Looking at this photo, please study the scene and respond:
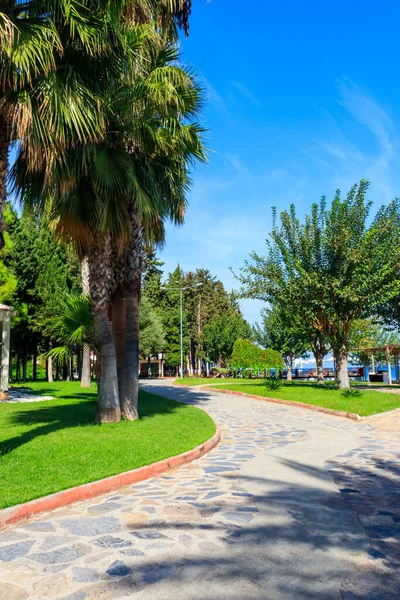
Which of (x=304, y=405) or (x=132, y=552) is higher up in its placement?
(x=132, y=552)

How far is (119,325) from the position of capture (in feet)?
40.8

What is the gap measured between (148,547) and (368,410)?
13074 millimetres

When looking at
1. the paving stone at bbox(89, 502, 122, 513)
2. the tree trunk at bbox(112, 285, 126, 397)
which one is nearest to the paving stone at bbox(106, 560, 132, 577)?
the paving stone at bbox(89, 502, 122, 513)

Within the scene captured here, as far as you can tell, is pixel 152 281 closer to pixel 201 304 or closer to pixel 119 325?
pixel 201 304

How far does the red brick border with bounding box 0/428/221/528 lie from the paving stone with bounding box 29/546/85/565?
1.08 meters

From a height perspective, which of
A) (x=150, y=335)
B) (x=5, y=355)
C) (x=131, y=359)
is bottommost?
(x=131, y=359)

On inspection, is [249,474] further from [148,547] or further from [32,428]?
[32,428]

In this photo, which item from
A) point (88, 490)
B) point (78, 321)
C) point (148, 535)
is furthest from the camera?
point (78, 321)

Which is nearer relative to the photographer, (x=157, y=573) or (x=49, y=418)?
(x=157, y=573)

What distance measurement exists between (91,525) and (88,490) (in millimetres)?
1204

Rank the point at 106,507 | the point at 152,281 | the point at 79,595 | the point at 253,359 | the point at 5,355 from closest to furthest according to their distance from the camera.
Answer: the point at 79,595 → the point at 106,507 → the point at 5,355 → the point at 253,359 → the point at 152,281

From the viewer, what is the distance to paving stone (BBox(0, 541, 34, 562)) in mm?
4102

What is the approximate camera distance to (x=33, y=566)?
3889 millimetres

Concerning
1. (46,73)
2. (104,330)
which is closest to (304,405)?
(104,330)
